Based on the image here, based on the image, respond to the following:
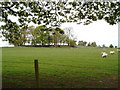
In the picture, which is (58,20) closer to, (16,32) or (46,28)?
(46,28)

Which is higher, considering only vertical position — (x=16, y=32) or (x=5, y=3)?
(x=5, y=3)

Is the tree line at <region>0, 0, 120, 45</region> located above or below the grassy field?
above

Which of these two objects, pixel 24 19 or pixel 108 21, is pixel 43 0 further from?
pixel 108 21

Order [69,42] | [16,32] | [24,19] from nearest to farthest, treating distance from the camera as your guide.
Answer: [24,19], [16,32], [69,42]

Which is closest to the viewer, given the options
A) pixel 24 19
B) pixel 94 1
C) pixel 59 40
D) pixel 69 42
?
pixel 94 1

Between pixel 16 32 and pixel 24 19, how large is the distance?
1.27m

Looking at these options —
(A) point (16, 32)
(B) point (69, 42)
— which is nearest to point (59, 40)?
(B) point (69, 42)

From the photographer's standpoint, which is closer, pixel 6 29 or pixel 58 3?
pixel 58 3

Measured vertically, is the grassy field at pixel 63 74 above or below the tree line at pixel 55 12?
below

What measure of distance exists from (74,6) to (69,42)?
10043 cm

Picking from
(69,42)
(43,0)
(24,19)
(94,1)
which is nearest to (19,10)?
(24,19)

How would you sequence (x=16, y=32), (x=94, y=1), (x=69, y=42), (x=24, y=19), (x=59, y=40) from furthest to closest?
(x=69, y=42) → (x=59, y=40) → (x=16, y=32) → (x=24, y=19) → (x=94, y=1)

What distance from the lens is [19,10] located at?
10031 millimetres

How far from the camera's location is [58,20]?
10.2 metres
